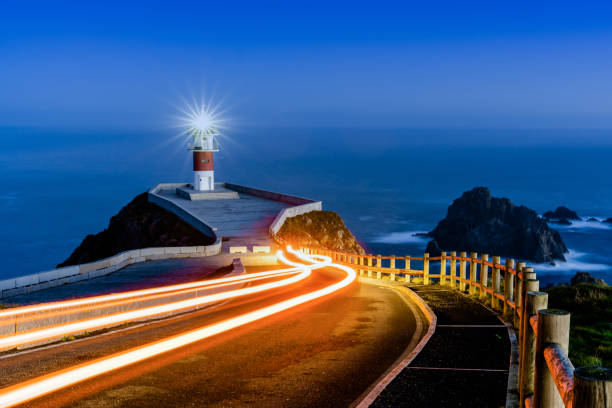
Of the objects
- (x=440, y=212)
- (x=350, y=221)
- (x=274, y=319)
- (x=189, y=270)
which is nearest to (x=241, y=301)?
(x=274, y=319)

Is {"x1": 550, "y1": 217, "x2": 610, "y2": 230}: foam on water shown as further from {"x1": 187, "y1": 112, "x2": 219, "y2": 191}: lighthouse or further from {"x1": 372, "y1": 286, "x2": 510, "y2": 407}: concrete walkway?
{"x1": 372, "y1": 286, "x2": 510, "y2": 407}: concrete walkway

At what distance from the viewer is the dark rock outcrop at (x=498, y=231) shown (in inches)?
4247

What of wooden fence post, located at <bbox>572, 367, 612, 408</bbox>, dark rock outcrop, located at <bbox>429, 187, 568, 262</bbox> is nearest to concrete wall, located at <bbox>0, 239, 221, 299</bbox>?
wooden fence post, located at <bbox>572, 367, 612, 408</bbox>

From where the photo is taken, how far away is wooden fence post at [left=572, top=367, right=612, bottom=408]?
8.91ft

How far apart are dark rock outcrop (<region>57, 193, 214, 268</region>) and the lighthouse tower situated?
6.90 m

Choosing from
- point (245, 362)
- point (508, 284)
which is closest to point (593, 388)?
point (245, 362)

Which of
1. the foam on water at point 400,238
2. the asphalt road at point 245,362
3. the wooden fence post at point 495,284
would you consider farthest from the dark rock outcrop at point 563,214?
the asphalt road at point 245,362

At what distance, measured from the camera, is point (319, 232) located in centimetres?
5297

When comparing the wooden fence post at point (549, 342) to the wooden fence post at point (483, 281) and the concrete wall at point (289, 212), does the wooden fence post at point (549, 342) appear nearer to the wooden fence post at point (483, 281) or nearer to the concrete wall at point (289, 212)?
the wooden fence post at point (483, 281)

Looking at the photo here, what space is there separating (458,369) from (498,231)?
10874cm

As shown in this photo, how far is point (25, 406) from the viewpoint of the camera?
7.34 metres

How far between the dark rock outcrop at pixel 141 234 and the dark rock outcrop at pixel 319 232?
7.90 m

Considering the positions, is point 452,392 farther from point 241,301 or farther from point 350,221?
point 350,221

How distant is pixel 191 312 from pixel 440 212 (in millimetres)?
177623
